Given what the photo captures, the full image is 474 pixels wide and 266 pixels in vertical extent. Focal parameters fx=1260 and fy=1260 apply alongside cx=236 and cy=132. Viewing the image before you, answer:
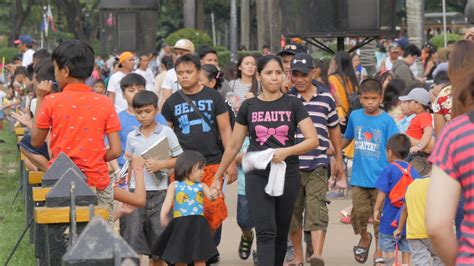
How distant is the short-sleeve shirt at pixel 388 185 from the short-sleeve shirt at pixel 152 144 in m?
1.66

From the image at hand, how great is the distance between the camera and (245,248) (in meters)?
11.5

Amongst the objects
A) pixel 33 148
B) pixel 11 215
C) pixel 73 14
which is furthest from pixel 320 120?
pixel 73 14

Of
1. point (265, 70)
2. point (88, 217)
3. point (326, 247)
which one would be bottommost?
point (326, 247)

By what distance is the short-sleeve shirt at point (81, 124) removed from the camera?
7.97 meters

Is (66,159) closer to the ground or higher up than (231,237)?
higher up

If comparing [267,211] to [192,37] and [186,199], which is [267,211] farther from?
[192,37]

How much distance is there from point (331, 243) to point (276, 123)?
3.24 meters

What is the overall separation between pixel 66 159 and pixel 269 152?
2.22 m

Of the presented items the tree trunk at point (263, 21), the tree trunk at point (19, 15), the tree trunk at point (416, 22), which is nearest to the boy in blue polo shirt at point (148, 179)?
the tree trunk at point (416, 22)

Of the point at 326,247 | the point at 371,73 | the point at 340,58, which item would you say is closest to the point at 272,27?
the point at 371,73

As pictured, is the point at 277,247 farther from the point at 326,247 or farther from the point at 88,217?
the point at 88,217

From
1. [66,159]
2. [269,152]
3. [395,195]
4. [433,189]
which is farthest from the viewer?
[395,195]

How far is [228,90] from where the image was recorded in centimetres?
1432

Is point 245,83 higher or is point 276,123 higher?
point 245,83
